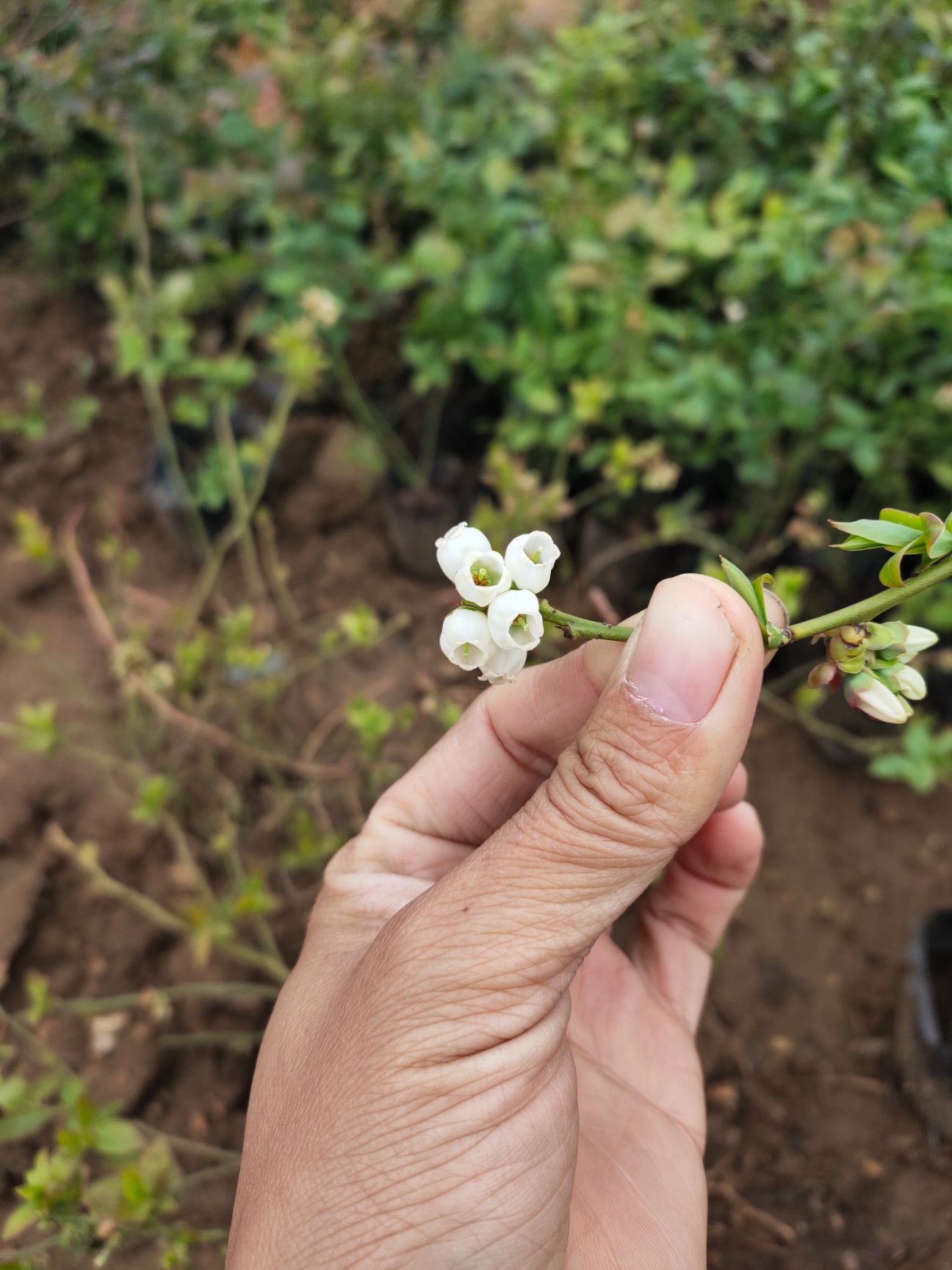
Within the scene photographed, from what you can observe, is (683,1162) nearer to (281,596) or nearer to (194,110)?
(281,596)

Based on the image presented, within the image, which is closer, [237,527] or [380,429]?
[237,527]

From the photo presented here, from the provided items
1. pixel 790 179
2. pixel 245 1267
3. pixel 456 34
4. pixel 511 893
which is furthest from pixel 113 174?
pixel 245 1267

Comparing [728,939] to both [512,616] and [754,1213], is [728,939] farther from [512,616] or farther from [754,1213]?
[512,616]

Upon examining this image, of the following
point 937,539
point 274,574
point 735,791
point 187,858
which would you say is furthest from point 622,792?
point 274,574

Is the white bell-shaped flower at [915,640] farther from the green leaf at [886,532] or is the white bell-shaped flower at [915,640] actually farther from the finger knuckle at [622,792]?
the finger knuckle at [622,792]

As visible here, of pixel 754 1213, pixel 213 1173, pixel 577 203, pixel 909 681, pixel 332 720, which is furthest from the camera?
pixel 332 720

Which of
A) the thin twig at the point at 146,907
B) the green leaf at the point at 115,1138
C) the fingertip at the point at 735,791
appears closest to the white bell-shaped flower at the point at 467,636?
the fingertip at the point at 735,791
